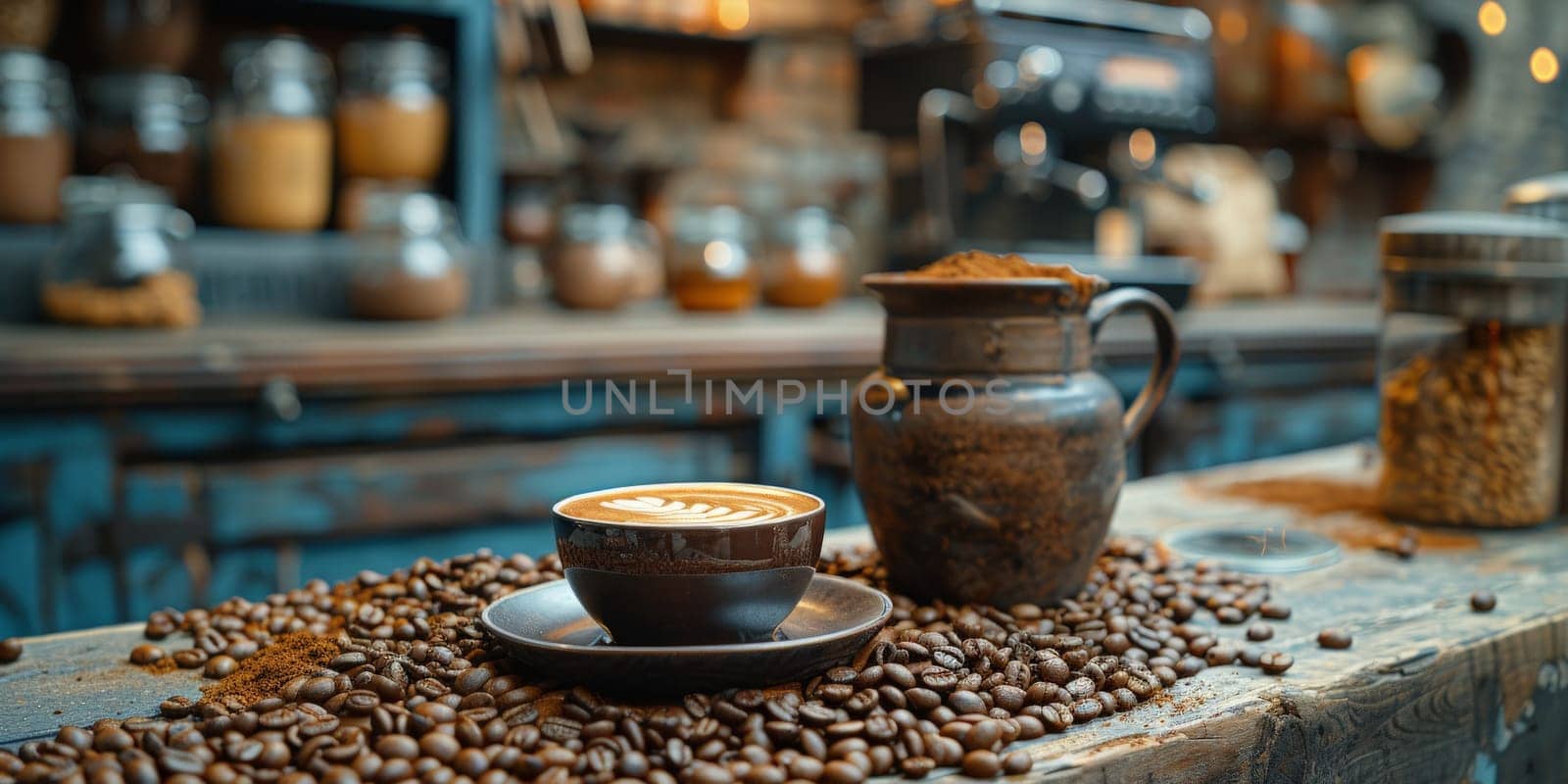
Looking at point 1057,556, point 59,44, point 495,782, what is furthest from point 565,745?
point 59,44

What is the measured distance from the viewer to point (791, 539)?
0.84 meters

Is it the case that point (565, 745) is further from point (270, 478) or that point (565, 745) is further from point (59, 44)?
point (59, 44)

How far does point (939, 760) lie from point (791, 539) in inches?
6.8

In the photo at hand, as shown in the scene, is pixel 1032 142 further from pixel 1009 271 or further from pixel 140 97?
pixel 1009 271

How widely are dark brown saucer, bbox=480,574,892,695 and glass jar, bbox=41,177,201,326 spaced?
161 centimetres

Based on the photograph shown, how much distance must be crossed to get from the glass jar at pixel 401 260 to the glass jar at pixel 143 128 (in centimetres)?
40

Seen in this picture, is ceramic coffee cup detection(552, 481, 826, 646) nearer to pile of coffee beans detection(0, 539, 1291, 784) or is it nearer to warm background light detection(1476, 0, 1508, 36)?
pile of coffee beans detection(0, 539, 1291, 784)

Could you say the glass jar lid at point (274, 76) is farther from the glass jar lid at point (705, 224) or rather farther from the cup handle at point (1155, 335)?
the cup handle at point (1155, 335)

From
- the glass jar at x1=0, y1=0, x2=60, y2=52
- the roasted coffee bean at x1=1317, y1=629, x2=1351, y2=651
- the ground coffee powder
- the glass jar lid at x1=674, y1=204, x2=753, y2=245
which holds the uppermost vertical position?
the glass jar at x1=0, y1=0, x2=60, y2=52

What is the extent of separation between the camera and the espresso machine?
3119 mm

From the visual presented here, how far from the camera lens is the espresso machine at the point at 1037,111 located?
312 centimetres

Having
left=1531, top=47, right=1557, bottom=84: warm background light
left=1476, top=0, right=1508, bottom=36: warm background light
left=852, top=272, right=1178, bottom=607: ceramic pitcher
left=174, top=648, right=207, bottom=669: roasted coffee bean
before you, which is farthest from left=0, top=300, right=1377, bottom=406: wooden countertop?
left=1531, top=47, right=1557, bottom=84: warm background light

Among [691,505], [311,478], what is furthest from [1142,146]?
[691,505]

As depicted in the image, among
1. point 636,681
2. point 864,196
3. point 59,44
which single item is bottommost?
point 636,681
